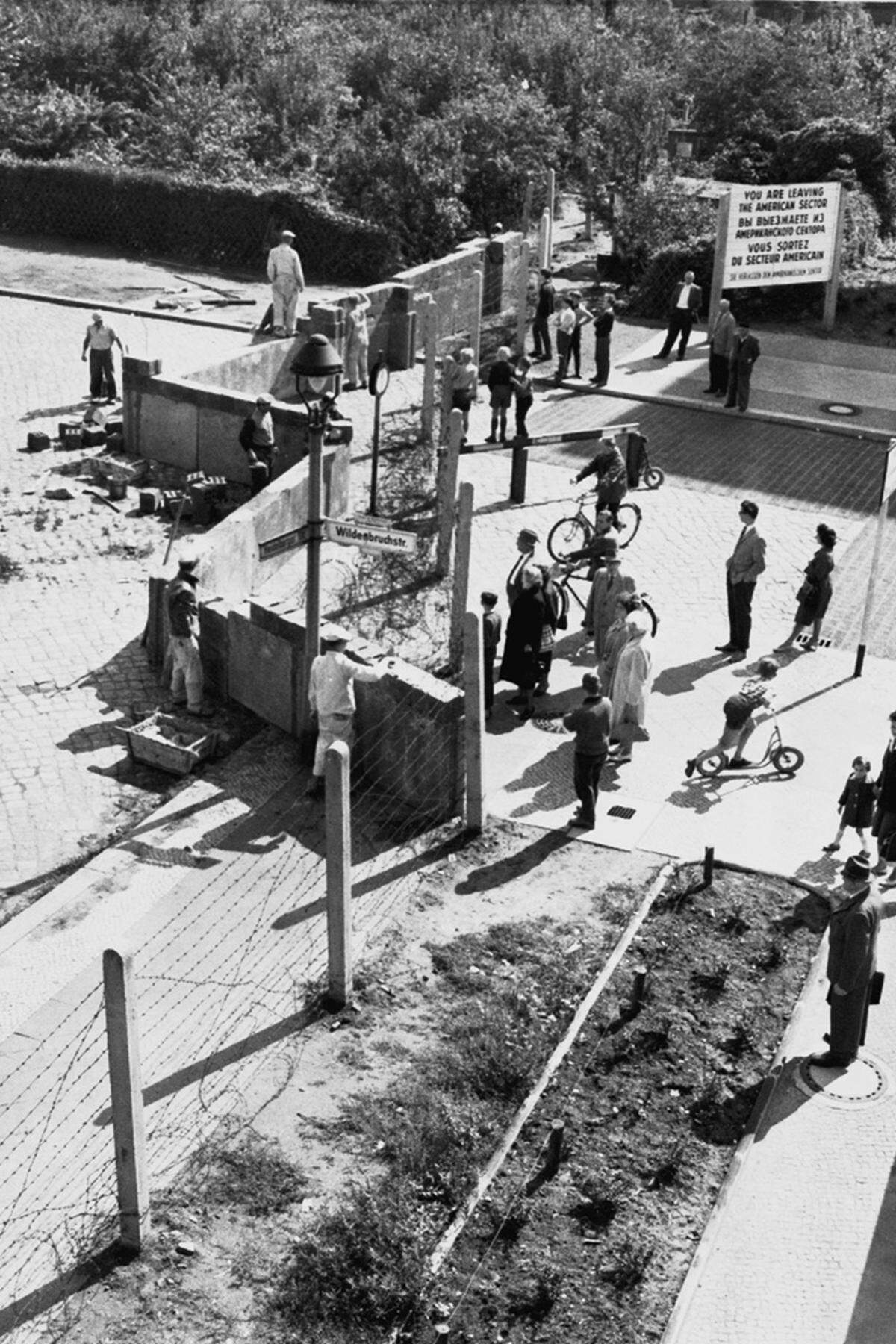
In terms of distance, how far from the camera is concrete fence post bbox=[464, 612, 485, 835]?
1252 centimetres

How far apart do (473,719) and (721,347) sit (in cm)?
1291

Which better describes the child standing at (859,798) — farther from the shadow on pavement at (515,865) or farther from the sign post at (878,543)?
the sign post at (878,543)

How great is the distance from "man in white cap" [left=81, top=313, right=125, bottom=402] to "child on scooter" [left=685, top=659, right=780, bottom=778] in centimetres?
1189

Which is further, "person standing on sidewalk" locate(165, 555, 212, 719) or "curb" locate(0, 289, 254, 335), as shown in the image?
"curb" locate(0, 289, 254, 335)

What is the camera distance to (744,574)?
15.9 metres

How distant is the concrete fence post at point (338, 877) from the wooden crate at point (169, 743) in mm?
3313

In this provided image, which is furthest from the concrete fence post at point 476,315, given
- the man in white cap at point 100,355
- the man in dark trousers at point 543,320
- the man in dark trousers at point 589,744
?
the man in dark trousers at point 589,744

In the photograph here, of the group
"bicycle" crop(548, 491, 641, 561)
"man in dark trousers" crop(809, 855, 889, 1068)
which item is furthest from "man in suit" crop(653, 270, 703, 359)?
"man in dark trousers" crop(809, 855, 889, 1068)

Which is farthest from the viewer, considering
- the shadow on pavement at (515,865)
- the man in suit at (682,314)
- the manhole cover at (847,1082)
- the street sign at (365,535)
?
the man in suit at (682,314)

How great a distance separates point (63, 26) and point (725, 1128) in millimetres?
38049

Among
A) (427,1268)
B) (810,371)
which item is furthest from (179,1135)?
(810,371)

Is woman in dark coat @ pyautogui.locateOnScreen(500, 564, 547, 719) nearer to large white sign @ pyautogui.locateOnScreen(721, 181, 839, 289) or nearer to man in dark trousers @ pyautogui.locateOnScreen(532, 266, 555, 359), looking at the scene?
man in dark trousers @ pyautogui.locateOnScreen(532, 266, 555, 359)

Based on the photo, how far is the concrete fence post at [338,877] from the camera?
1005cm

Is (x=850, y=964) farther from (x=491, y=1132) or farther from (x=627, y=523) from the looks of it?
(x=627, y=523)
